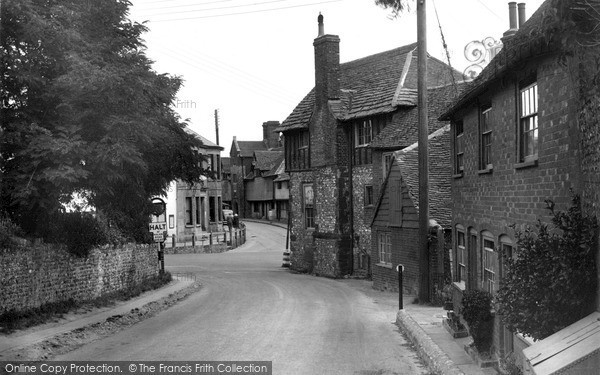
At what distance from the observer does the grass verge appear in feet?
49.6

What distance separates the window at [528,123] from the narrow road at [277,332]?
4443 millimetres

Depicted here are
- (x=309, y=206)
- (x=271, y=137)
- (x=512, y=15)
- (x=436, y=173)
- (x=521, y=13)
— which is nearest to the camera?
(x=521, y=13)

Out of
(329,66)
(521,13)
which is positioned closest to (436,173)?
(521,13)

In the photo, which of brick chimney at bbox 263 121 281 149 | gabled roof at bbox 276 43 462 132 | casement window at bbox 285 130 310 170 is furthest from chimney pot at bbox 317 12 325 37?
brick chimney at bbox 263 121 281 149

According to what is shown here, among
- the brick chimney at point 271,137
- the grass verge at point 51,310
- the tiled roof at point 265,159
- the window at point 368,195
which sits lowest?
the grass verge at point 51,310

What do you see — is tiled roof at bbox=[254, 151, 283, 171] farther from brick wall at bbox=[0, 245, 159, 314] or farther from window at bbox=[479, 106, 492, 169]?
window at bbox=[479, 106, 492, 169]

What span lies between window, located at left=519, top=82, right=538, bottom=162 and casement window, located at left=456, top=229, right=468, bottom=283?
5.24 metres

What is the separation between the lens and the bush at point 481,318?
11.4 metres

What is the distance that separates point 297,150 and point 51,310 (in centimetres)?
2375

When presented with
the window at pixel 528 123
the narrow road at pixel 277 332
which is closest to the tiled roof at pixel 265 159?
the narrow road at pixel 277 332

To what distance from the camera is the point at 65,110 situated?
17391mm

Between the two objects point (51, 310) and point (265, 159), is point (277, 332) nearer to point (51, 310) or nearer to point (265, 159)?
point (51, 310)

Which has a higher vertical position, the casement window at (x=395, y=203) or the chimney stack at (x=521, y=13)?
the chimney stack at (x=521, y=13)

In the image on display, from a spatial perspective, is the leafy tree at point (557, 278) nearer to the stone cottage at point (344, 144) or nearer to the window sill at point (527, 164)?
the window sill at point (527, 164)
